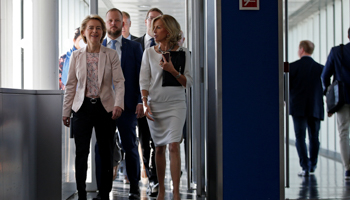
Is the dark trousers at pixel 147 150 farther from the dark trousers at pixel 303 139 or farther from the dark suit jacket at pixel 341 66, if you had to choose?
the dark suit jacket at pixel 341 66

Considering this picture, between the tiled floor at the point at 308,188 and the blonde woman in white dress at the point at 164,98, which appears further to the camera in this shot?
the tiled floor at the point at 308,188

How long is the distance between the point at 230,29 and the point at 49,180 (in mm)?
2024

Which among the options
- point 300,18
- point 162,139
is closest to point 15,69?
point 162,139

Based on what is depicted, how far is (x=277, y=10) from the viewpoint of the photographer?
3928 millimetres

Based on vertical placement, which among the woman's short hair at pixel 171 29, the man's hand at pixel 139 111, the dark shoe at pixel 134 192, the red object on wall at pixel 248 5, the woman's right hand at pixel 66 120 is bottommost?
the dark shoe at pixel 134 192

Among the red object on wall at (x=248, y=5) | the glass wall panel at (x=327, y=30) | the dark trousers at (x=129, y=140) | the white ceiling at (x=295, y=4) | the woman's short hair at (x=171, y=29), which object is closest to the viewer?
the red object on wall at (x=248, y=5)

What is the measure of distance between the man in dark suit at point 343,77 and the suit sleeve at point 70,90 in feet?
11.2

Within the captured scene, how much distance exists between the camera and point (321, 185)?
543cm

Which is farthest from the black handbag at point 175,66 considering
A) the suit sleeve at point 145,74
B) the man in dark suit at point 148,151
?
the man in dark suit at point 148,151

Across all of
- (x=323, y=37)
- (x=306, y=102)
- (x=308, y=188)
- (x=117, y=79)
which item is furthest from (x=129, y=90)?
(x=323, y=37)

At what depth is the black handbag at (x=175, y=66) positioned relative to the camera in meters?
4.13

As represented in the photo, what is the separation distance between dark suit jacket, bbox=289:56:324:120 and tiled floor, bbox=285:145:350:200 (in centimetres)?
80

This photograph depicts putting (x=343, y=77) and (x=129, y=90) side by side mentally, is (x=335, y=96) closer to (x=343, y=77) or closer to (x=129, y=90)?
(x=343, y=77)

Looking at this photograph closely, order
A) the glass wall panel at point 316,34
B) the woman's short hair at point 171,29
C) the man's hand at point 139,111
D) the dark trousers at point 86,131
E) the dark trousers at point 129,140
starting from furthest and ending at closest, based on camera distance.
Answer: the glass wall panel at point 316,34
the dark trousers at point 129,140
the man's hand at point 139,111
the woman's short hair at point 171,29
the dark trousers at point 86,131
